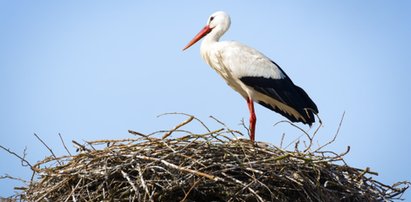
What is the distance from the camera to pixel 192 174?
208 inches

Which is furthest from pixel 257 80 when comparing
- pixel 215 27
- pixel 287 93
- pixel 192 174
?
pixel 192 174

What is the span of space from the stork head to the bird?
16 centimetres

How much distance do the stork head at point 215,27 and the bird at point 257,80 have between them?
162 mm

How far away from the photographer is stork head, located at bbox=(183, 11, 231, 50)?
28.3 ft

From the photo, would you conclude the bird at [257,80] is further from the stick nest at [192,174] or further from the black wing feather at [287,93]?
the stick nest at [192,174]

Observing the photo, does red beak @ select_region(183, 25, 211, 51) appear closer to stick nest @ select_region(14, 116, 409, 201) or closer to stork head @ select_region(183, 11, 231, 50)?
stork head @ select_region(183, 11, 231, 50)

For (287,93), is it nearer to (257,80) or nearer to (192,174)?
(257,80)

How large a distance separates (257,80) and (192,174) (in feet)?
9.95

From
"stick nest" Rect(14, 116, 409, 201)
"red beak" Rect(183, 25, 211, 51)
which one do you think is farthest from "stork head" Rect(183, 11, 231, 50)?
"stick nest" Rect(14, 116, 409, 201)

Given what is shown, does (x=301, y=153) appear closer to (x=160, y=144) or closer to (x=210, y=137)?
(x=210, y=137)

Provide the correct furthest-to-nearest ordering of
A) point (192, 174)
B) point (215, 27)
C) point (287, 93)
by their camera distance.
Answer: point (215, 27), point (287, 93), point (192, 174)

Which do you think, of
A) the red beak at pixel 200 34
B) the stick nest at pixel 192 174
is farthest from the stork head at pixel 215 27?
the stick nest at pixel 192 174

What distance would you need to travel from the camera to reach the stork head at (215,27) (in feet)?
A: 28.3

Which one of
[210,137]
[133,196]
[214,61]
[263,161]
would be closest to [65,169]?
[133,196]
